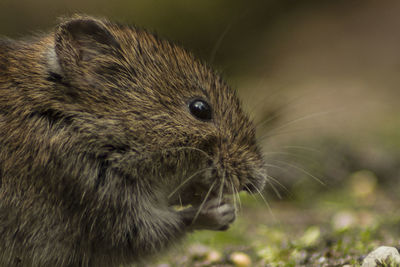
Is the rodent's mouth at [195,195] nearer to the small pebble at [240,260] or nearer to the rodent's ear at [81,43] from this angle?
the small pebble at [240,260]

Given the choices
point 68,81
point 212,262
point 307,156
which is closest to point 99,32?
point 68,81

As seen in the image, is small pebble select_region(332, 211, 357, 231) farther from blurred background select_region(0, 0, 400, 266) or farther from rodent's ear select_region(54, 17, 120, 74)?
rodent's ear select_region(54, 17, 120, 74)

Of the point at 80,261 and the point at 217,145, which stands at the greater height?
the point at 217,145

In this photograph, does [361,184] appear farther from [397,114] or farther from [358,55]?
[358,55]

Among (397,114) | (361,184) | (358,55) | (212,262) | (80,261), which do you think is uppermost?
(358,55)

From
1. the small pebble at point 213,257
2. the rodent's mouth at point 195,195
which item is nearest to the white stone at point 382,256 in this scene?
the rodent's mouth at point 195,195

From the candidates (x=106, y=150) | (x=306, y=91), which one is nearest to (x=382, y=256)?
(x=106, y=150)

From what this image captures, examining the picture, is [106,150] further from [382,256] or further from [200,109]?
[382,256]
